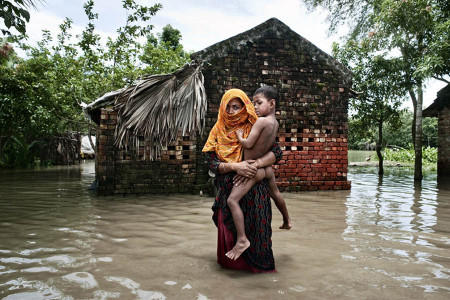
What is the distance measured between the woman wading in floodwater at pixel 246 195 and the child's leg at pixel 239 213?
0.06 m

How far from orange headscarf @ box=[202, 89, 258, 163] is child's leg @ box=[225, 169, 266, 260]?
246mm

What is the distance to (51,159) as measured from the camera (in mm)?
17688

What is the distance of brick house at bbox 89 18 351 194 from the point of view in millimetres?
7367

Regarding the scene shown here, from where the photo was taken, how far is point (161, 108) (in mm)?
7281

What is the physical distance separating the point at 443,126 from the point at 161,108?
11525 millimetres

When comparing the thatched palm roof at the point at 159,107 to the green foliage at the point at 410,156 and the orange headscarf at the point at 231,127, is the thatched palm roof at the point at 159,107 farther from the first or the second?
the green foliage at the point at 410,156

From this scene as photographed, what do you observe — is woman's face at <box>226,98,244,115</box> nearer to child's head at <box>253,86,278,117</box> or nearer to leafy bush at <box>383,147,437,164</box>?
child's head at <box>253,86,278,117</box>

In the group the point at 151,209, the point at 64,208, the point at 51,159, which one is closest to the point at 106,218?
the point at 151,209

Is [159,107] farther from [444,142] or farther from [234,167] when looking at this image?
[444,142]

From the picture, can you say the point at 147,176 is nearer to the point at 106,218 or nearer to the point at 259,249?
the point at 106,218

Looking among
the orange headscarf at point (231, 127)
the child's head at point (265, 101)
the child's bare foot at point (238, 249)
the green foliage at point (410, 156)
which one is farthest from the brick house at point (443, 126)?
the child's bare foot at point (238, 249)

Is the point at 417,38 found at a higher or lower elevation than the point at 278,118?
higher

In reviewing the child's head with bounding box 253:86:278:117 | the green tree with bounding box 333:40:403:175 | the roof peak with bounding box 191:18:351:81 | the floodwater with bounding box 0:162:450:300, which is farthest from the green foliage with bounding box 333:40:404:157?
the child's head with bounding box 253:86:278:117

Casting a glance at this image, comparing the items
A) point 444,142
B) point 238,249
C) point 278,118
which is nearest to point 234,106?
point 238,249
